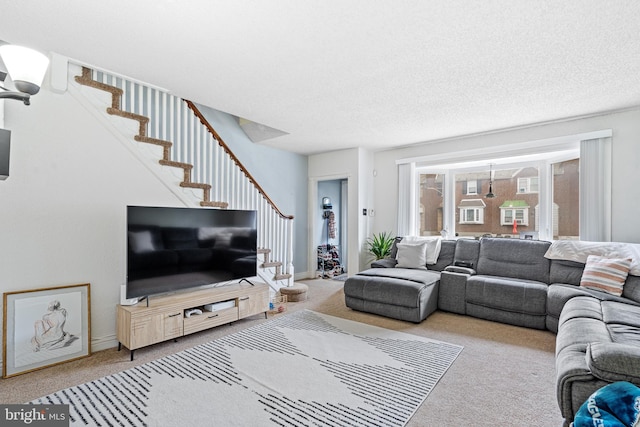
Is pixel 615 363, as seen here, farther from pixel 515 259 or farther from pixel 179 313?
pixel 179 313

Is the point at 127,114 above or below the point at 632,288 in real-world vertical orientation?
above

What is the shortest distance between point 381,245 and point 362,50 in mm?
3419

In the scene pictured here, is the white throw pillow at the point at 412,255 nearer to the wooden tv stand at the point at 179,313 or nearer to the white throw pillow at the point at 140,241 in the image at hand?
the wooden tv stand at the point at 179,313

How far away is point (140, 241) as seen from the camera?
266 centimetres

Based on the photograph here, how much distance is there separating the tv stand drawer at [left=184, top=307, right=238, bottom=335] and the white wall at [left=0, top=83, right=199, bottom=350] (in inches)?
26.1

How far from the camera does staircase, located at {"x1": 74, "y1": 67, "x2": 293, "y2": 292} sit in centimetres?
297

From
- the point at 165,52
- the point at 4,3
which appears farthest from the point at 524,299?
the point at 4,3

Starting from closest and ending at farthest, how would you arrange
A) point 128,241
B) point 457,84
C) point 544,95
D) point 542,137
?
point 128,241
point 457,84
point 544,95
point 542,137

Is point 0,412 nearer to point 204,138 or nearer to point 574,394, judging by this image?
point 204,138

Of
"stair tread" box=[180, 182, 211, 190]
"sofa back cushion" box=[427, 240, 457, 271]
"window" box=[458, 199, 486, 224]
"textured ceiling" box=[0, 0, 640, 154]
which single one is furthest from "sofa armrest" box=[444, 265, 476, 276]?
"stair tread" box=[180, 182, 211, 190]

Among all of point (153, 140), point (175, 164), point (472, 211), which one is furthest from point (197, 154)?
point (472, 211)

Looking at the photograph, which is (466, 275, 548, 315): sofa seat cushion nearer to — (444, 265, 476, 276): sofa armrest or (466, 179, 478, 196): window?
(444, 265, 476, 276): sofa armrest

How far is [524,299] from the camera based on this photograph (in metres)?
3.17

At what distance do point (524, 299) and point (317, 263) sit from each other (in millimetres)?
3679
